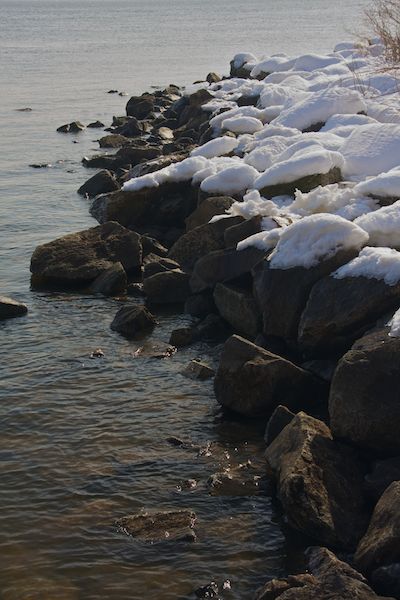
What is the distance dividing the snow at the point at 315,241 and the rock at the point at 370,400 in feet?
8.76

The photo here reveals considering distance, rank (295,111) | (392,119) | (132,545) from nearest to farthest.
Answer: (132,545)
(392,119)
(295,111)

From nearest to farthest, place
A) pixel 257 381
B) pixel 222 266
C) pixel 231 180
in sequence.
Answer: pixel 257 381, pixel 222 266, pixel 231 180

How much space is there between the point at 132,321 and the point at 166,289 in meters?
1.44

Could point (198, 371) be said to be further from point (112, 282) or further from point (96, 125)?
point (96, 125)

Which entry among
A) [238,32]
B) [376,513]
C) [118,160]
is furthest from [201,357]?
[238,32]

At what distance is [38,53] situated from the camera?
67.4 m

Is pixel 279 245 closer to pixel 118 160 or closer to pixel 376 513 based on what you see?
pixel 376 513

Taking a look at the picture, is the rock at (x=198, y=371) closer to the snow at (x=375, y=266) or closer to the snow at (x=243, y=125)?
the snow at (x=375, y=266)

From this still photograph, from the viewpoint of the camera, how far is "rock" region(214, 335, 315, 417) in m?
10.7

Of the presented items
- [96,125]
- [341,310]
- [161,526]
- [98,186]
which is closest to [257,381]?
[341,310]

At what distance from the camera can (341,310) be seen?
10.9 meters

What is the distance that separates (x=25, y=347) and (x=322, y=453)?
241 inches

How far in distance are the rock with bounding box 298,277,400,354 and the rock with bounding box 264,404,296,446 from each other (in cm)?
145

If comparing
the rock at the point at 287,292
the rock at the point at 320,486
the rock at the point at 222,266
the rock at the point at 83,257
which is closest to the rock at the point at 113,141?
the rock at the point at 83,257
